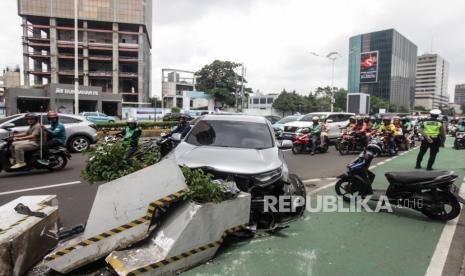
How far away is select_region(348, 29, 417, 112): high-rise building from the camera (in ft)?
308

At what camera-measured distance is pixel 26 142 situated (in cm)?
752

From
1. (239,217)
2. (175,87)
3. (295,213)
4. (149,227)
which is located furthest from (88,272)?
(175,87)

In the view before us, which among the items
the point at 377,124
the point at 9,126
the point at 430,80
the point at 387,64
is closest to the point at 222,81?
the point at 377,124

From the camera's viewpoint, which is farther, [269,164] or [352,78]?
[352,78]

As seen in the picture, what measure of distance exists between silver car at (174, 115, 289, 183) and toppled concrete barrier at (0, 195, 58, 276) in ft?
5.59

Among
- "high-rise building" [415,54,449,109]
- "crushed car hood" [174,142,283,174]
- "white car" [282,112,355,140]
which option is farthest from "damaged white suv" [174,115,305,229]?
"high-rise building" [415,54,449,109]

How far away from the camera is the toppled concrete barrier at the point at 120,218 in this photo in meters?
3.00

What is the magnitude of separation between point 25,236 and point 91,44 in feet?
205

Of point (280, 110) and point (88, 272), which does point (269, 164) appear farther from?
point (280, 110)

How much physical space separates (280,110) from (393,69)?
53.8 meters

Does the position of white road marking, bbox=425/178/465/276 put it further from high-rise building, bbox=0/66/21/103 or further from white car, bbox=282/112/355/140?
high-rise building, bbox=0/66/21/103

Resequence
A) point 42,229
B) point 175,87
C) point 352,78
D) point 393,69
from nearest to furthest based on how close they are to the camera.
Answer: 1. point 42,229
2. point 175,87
3. point 352,78
4. point 393,69

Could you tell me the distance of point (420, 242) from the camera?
4047 mm

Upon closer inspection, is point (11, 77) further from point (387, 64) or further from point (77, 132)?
point (387, 64)
